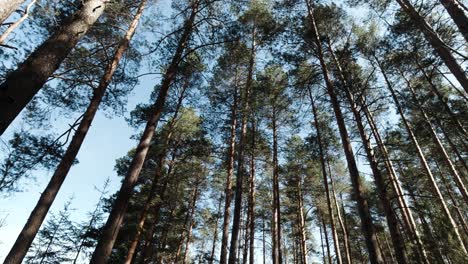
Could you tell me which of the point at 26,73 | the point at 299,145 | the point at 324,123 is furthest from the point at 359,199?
the point at 299,145

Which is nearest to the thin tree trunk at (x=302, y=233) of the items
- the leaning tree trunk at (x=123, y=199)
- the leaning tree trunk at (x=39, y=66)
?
the leaning tree trunk at (x=123, y=199)

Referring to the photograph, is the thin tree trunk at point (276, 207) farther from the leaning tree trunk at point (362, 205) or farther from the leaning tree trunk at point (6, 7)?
the leaning tree trunk at point (6, 7)

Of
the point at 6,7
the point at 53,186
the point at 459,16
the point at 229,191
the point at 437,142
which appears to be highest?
the point at 437,142

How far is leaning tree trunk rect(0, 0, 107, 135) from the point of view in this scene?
2.00 meters

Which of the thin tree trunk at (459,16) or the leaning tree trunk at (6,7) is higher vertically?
the thin tree trunk at (459,16)

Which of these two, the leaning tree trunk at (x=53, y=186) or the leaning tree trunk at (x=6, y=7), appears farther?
the leaning tree trunk at (x=53, y=186)

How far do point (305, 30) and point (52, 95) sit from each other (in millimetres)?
9107

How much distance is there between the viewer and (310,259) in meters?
31.2

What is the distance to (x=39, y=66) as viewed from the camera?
93.7 inches

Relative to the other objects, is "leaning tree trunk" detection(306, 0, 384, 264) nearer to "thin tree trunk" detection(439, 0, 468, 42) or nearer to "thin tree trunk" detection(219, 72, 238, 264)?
"thin tree trunk" detection(439, 0, 468, 42)

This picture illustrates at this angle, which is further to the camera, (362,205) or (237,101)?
(237,101)

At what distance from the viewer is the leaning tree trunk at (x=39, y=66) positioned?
6.57 feet

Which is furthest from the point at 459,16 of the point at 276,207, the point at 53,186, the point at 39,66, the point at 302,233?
the point at 302,233

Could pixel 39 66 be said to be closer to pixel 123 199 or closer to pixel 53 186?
pixel 123 199
